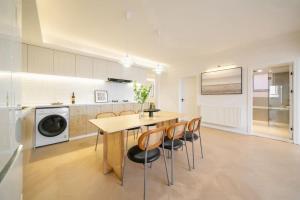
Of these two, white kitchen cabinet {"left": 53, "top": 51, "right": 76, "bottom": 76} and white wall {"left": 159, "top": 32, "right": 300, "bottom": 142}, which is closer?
white wall {"left": 159, "top": 32, "right": 300, "bottom": 142}

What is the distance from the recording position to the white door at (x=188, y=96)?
5.52 metres

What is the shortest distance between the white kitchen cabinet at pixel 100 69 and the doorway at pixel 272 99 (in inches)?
201

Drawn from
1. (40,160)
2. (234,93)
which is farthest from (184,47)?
(40,160)

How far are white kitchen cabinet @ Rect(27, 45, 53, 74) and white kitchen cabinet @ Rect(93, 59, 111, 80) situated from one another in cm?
109

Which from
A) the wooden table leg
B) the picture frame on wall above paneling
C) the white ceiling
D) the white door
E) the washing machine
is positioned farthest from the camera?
the white door

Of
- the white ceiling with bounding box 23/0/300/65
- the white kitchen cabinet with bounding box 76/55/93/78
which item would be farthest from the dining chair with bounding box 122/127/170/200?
the white kitchen cabinet with bounding box 76/55/93/78

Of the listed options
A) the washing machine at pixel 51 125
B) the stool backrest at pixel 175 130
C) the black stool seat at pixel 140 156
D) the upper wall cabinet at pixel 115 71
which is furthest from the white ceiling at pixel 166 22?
the black stool seat at pixel 140 156

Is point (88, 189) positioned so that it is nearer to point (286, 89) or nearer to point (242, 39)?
point (242, 39)

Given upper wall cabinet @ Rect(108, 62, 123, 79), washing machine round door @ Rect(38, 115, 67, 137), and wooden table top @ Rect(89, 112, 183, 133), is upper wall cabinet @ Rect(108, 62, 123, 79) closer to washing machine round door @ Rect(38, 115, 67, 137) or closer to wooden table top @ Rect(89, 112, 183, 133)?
washing machine round door @ Rect(38, 115, 67, 137)

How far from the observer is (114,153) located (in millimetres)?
1904

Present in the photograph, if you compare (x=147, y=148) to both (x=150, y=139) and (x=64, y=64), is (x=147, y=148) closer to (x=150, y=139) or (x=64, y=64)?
(x=150, y=139)

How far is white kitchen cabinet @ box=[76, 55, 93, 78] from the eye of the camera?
12.3 ft

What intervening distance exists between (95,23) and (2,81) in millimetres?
2484

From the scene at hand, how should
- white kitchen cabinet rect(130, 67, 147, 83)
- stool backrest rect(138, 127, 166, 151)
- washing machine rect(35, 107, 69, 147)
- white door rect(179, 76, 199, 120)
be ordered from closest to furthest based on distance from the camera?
1. stool backrest rect(138, 127, 166, 151)
2. washing machine rect(35, 107, 69, 147)
3. white kitchen cabinet rect(130, 67, 147, 83)
4. white door rect(179, 76, 199, 120)
